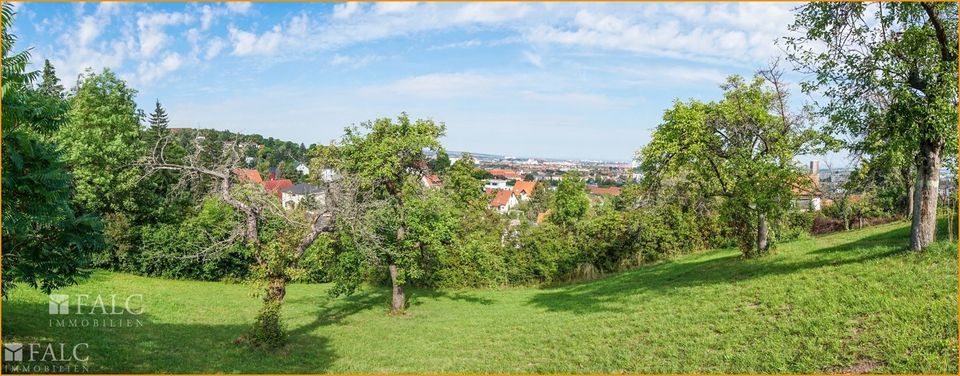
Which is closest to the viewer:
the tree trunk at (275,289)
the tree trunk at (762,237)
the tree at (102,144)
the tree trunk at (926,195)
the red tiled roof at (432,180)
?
the tree trunk at (926,195)

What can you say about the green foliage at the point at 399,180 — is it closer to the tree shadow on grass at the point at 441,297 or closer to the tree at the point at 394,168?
the tree at the point at 394,168

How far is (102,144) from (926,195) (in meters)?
28.3

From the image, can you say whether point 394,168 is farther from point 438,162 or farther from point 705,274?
point 705,274

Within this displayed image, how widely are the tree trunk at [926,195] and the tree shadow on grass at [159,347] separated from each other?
1185 cm

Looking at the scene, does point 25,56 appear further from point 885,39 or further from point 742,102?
point 742,102

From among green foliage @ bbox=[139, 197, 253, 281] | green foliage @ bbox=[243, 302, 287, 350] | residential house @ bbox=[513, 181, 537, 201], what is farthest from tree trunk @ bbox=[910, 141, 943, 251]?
residential house @ bbox=[513, 181, 537, 201]

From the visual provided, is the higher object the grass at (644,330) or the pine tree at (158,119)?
the pine tree at (158,119)

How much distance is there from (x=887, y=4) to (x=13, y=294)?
21850 mm

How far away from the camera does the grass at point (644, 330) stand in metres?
7.81

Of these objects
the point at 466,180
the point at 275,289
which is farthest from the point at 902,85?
the point at 466,180

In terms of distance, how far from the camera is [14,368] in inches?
311

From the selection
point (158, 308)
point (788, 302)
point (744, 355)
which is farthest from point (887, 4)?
→ point (158, 308)

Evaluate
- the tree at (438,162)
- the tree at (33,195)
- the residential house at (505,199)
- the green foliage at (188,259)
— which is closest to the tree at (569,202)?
the tree at (438,162)

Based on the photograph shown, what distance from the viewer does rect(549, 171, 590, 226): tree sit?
109 feet
